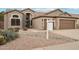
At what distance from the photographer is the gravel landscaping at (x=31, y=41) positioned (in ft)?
18.5

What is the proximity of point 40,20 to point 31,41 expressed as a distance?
548 mm

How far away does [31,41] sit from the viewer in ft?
18.6

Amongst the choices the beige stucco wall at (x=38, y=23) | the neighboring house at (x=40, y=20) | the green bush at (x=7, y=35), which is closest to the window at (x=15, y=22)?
the neighboring house at (x=40, y=20)

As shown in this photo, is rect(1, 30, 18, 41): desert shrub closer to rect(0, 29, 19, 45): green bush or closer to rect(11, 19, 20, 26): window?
rect(0, 29, 19, 45): green bush

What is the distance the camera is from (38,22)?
5.83 m

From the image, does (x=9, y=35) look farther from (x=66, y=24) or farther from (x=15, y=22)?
(x=66, y=24)

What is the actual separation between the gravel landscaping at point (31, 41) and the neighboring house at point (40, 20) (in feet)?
0.73

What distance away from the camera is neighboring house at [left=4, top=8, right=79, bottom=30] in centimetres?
576

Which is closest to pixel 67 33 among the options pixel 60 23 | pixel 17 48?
pixel 60 23

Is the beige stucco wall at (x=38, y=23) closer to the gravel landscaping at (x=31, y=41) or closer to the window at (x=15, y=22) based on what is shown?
the gravel landscaping at (x=31, y=41)

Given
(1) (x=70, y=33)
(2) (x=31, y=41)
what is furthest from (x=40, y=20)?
(1) (x=70, y=33)
